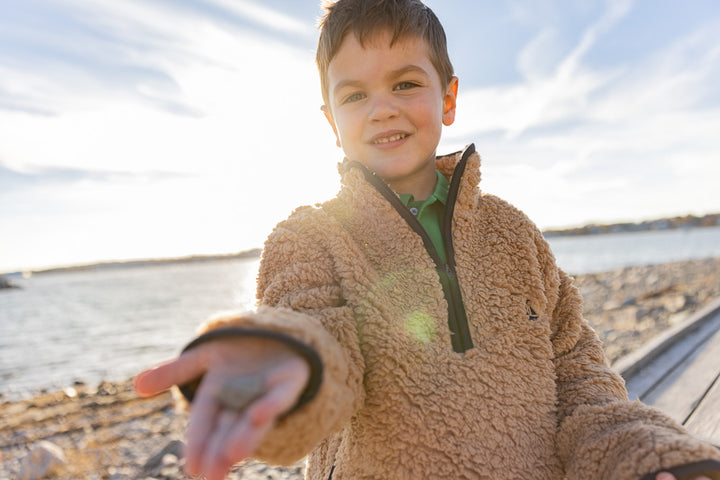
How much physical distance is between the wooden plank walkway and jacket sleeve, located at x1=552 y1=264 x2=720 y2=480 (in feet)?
4.45

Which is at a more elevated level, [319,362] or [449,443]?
[319,362]

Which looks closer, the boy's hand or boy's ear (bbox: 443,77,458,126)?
the boy's hand

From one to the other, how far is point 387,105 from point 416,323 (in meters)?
0.73

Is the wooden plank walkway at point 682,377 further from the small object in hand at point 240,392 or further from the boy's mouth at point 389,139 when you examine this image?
the small object in hand at point 240,392

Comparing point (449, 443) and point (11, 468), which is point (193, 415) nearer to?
point (449, 443)

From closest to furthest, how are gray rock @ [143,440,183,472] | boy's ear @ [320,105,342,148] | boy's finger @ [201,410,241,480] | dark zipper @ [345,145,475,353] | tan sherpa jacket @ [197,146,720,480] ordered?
boy's finger @ [201,410,241,480], tan sherpa jacket @ [197,146,720,480], dark zipper @ [345,145,475,353], boy's ear @ [320,105,342,148], gray rock @ [143,440,183,472]

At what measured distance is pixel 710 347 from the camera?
3623 mm

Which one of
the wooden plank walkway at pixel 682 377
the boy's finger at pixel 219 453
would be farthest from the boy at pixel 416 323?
the wooden plank walkway at pixel 682 377

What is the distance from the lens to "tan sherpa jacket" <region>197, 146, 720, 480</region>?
3.68ft

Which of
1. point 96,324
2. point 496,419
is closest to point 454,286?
point 496,419

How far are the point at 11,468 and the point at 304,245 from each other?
21.0 feet

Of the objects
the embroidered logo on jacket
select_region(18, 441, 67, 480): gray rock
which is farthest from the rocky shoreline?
the embroidered logo on jacket

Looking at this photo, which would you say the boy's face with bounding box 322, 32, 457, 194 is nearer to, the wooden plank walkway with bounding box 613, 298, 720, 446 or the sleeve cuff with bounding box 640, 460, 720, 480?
the sleeve cuff with bounding box 640, 460, 720, 480

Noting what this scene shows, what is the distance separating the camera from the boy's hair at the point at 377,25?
4.83 ft
